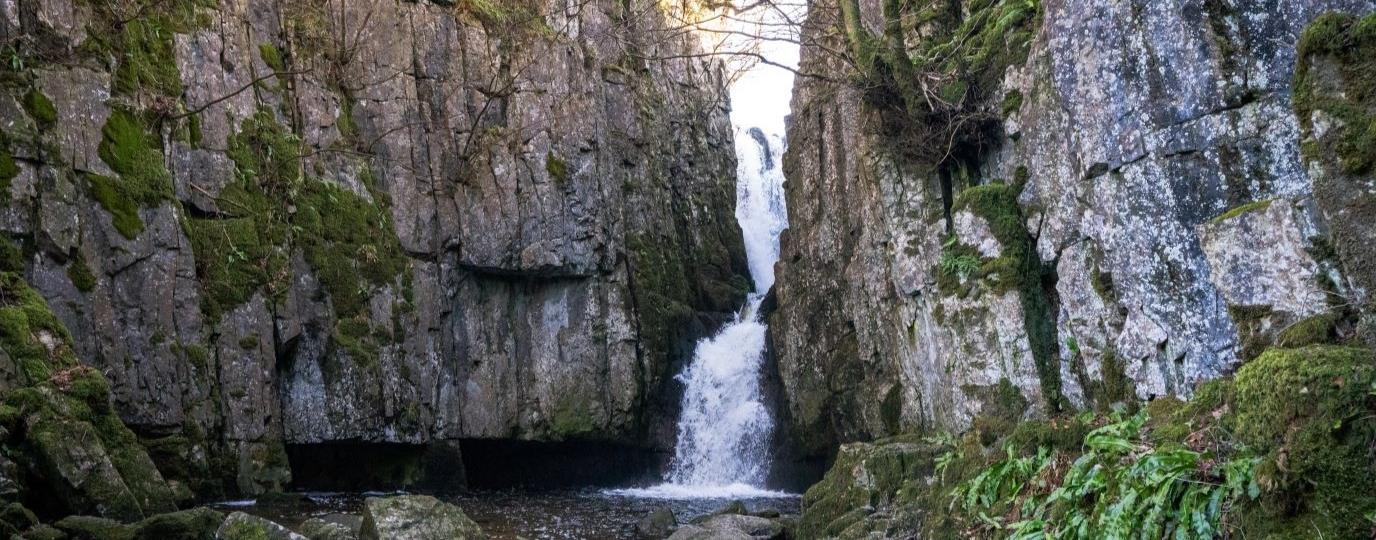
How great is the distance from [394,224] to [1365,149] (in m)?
18.6

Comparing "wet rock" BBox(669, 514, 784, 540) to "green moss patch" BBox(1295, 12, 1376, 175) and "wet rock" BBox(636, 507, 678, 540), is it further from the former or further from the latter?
"green moss patch" BBox(1295, 12, 1376, 175)

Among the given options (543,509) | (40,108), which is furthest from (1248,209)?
(40,108)

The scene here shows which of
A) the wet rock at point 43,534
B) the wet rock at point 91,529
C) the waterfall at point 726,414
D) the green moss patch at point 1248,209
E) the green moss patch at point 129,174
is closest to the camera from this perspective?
the green moss patch at point 1248,209

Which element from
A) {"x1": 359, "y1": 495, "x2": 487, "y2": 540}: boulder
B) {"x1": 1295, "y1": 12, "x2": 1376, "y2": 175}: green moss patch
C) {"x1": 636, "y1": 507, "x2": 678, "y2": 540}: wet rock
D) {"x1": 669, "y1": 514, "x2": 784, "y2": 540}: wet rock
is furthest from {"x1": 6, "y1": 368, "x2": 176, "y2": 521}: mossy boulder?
{"x1": 1295, "y1": 12, "x2": 1376, "y2": 175}: green moss patch

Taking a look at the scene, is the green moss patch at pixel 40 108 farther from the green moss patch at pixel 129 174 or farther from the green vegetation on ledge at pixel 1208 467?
the green vegetation on ledge at pixel 1208 467

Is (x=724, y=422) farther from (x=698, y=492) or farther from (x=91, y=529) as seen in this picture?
(x=91, y=529)

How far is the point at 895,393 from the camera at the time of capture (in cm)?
1795

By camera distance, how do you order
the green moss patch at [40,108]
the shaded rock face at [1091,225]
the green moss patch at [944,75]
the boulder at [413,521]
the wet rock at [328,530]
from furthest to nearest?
the green moss patch at [944,75], the green moss patch at [40,108], the wet rock at [328,530], the boulder at [413,521], the shaded rock face at [1091,225]

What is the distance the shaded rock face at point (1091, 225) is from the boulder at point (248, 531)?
9.56 metres

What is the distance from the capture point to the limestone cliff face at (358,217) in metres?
14.1

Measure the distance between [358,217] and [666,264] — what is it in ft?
28.6

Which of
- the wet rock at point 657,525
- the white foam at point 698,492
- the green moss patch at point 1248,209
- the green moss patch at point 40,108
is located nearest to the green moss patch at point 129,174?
the green moss patch at point 40,108

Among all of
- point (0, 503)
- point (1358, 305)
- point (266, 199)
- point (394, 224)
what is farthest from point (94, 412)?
point (1358, 305)

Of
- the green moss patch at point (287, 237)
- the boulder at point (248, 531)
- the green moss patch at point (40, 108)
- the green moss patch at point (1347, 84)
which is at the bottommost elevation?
the boulder at point (248, 531)
